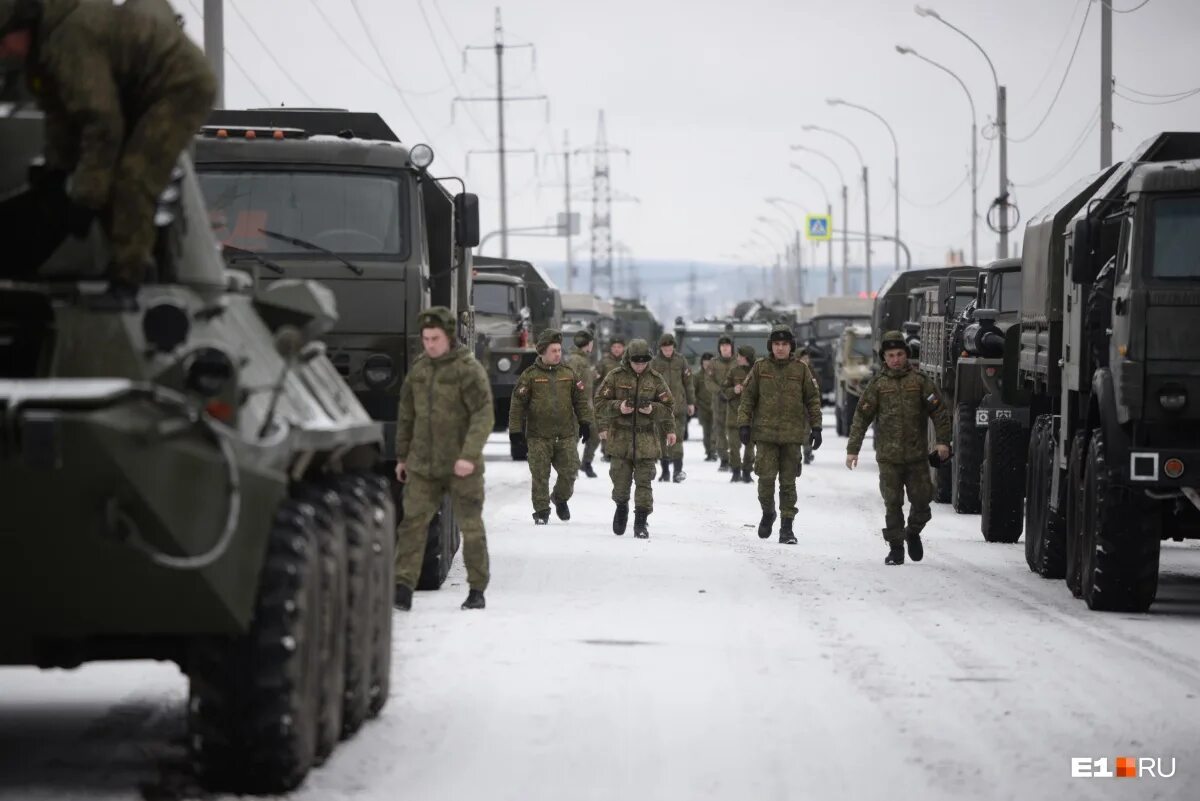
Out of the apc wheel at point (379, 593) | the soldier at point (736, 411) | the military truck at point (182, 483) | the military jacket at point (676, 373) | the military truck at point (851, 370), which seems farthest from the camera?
the military truck at point (851, 370)

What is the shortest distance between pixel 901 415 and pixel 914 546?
3.34 ft

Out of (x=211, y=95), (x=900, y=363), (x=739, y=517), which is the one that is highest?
(x=211, y=95)

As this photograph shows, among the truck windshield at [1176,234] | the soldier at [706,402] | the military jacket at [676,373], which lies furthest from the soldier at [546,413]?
the soldier at [706,402]

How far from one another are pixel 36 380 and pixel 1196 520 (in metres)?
9.40

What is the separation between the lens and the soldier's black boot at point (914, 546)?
18.1m

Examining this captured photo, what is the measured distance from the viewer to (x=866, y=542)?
20.3 meters

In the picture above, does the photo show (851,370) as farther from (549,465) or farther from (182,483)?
(182,483)

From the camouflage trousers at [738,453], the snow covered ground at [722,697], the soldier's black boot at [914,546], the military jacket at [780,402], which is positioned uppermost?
the military jacket at [780,402]

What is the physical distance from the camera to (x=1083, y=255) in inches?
602

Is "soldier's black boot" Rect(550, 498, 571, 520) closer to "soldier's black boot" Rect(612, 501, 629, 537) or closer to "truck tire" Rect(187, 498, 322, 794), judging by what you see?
"soldier's black boot" Rect(612, 501, 629, 537)

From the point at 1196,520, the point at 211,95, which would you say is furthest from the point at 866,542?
the point at 211,95

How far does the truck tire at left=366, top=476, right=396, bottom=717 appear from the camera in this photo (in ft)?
32.4

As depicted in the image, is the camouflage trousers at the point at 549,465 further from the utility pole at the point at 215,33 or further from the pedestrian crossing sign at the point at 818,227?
the pedestrian crossing sign at the point at 818,227

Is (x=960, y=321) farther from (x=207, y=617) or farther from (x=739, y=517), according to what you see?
(x=207, y=617)
